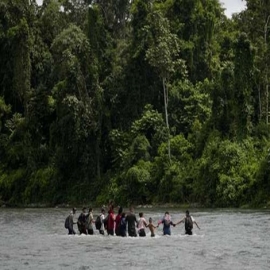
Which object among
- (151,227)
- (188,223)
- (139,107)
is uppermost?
(139,107)

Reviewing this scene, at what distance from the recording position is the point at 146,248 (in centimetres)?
3266

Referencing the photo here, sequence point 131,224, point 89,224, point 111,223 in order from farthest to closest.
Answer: point 89,224, point 111,223, point 131,224

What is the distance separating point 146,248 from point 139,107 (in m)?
43.5

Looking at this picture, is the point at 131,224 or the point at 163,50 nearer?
the point at 131,224

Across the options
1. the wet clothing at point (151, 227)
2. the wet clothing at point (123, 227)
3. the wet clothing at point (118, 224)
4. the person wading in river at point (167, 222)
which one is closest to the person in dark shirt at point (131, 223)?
the wet clothing at point (123, 227)

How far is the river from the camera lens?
2745 centimetres

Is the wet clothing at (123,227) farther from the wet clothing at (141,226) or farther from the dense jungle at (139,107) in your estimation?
the dense jungle at (139,107)

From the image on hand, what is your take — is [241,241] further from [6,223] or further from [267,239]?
[6,223]

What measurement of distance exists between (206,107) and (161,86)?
16.7ft

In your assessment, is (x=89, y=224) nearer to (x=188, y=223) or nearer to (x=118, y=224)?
(x=118, y=224)

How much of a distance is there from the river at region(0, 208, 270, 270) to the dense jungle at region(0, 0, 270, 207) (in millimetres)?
19462

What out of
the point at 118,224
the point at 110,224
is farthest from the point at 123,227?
the point at 110,224

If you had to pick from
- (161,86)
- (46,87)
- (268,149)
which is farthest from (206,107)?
(46,87)

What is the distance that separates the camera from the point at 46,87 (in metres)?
81.5
